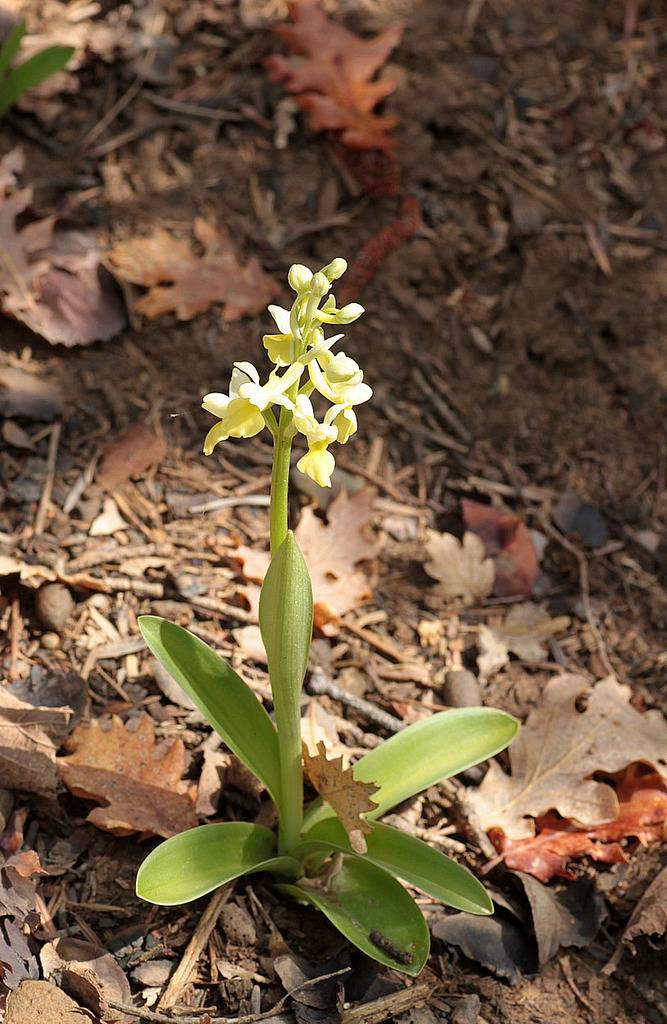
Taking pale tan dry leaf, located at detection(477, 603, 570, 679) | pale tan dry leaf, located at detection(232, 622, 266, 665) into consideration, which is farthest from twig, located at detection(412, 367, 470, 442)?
pale tan dry leaf, located at detection(232, 622, 266, 665)

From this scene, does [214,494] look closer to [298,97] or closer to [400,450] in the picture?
[400,450]

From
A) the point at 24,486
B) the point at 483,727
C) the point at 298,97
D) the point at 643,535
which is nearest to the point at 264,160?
the point at 298,97

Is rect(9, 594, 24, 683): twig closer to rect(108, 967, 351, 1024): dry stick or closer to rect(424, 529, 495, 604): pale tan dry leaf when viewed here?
rect(108, 967, 351, 1024): dry stick

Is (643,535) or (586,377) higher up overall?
(586,377)

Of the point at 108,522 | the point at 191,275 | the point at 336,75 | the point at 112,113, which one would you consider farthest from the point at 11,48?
the point at 108,522

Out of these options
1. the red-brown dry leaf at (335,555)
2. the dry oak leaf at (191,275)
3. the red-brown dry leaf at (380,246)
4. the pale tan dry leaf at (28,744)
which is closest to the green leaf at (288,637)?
the pale tan dry leaf at (28,744)

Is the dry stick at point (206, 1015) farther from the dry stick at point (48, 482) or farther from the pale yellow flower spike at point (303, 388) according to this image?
the dry stick at point (48, 482)
